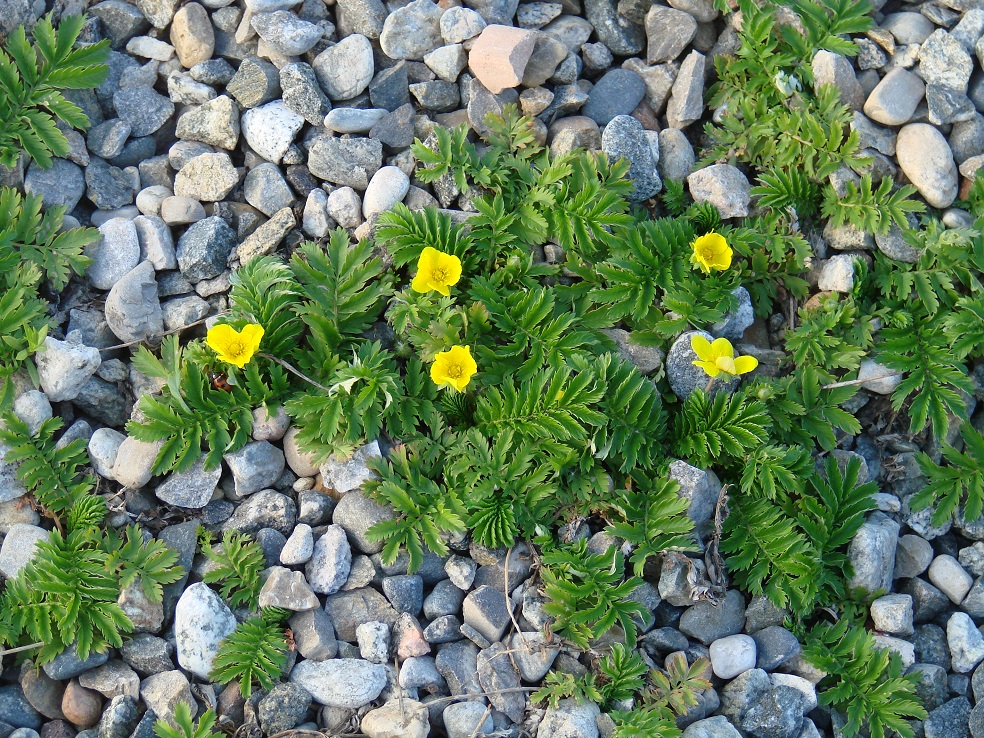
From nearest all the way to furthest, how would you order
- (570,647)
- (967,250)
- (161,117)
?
(570,647)
(967,250)
(161,117)

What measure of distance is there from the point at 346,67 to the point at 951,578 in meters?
3.80

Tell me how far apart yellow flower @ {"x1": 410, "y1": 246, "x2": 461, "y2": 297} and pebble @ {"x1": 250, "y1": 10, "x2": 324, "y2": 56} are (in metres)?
1.42

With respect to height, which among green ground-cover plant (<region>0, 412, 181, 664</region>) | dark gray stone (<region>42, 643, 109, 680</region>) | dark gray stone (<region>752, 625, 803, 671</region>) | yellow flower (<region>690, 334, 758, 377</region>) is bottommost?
dark gray stone (<region>752, 625, 803, 671</region>)

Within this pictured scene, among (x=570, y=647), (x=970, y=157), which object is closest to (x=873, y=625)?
(x=570, y=647)

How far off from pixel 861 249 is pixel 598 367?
1602 mm

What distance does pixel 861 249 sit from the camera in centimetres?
442

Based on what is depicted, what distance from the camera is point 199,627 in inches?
139

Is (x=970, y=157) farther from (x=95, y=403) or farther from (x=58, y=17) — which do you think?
(x=58, y=17)

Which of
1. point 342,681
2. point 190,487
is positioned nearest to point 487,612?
point 342,681

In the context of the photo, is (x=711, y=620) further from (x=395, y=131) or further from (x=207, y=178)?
(x=207, y=178)

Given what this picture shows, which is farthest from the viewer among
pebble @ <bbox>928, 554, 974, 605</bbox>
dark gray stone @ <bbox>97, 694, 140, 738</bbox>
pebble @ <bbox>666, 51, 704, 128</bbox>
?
pebble @ <bbox>666, 51, 704, 128</bbox>

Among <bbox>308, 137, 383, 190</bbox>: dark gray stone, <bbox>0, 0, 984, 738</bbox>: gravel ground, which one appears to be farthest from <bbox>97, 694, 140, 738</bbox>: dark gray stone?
<bbox>308, 137, 383, 190</bbox>: dark gray stone

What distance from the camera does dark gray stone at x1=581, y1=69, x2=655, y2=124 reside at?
15.2 ft

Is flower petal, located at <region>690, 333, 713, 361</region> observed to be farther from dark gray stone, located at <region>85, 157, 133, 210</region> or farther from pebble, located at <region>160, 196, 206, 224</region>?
dark gray stone, located at <region>85, 157, 133, 210</region>
